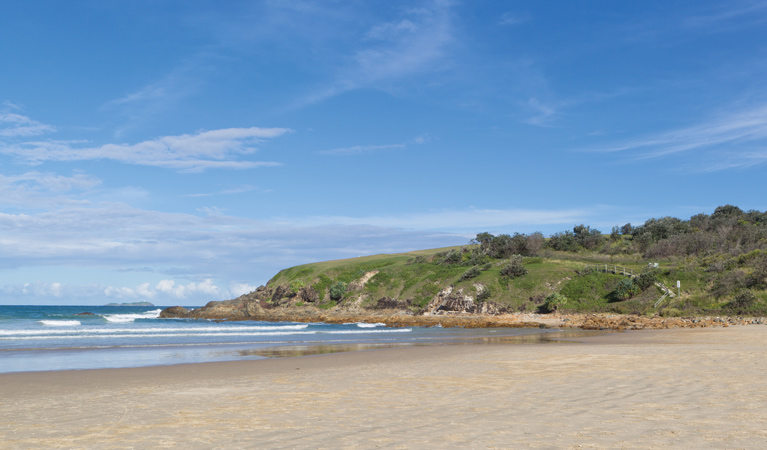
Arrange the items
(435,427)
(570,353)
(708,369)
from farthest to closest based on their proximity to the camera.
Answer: (570,353), (708,369), (435,427)

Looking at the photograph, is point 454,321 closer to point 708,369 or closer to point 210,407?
point 708,369

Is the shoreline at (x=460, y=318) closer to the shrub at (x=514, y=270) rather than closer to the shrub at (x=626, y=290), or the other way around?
the shrub at (x=626, y=290)

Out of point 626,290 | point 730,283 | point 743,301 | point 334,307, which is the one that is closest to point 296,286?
point 334,307

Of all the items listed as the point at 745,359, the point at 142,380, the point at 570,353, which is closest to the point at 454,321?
the point at 570,353

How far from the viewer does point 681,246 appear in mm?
76688

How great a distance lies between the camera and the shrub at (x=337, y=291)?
84.1m

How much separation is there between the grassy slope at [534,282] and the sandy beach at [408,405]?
121 feet

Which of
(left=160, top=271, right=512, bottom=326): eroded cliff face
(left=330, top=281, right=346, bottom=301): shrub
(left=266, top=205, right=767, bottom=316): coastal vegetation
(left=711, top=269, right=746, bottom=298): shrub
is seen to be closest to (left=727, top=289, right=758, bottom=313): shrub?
(left=266, top=205, right=767, bottom=316): coastal vegetation

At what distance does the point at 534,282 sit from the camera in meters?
66.7

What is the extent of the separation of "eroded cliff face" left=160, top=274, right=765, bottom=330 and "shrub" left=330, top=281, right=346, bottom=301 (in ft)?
3.38

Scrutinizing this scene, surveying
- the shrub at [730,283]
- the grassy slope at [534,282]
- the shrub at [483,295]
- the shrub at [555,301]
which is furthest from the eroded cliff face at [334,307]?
the shrub at [730,283]

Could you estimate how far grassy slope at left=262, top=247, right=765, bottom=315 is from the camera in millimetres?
54019

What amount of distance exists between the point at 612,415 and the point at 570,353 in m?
13.0

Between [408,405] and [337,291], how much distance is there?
73370 millimetres
